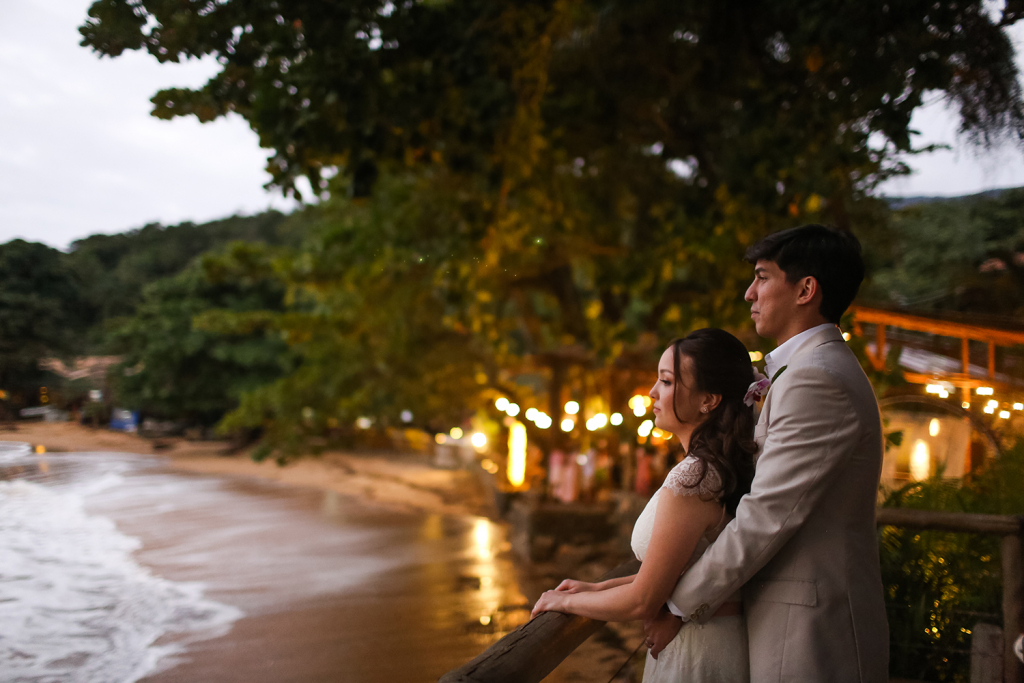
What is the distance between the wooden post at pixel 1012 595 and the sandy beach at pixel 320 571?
1399 mm

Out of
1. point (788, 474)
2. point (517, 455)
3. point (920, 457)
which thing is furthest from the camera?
point (517, 455)

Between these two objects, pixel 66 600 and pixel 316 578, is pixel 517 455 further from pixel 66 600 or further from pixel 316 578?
pixel 66 600

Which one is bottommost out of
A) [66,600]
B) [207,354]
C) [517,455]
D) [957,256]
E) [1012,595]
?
[66,600]

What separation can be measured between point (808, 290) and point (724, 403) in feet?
0.85

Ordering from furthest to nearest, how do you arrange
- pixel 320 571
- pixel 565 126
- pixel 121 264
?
pixel 320 571 < pixel 565 126 < pixel 121 264

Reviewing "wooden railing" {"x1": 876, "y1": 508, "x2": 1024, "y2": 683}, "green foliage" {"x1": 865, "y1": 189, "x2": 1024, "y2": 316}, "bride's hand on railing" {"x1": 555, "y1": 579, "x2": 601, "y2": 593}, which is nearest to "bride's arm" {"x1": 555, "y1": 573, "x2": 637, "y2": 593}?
"bride's hand on railing" {"x1": 555, "y1": 579, "x2": 601, "y2": 593}

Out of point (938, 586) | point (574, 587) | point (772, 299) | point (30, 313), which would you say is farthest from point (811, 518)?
point (30, 313)

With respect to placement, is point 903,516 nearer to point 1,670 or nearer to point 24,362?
point 24,362

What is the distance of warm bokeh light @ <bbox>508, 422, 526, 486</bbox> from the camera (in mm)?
11906

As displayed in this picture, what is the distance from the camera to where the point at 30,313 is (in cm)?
321

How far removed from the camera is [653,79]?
20.8 ft

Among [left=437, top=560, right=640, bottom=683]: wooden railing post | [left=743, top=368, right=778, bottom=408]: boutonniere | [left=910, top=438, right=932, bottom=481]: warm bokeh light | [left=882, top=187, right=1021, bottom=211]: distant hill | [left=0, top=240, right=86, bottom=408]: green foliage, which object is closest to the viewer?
[left=437, top=560, right=640, bottom=683]: wooden railing post

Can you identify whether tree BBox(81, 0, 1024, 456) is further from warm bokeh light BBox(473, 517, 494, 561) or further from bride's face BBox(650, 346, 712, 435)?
bride's face BBox(650, 346, 712, 435)

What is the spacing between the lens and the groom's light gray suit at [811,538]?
3.90 feet
